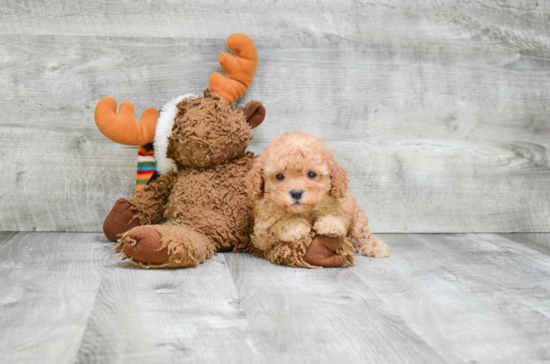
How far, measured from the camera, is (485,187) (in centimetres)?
160

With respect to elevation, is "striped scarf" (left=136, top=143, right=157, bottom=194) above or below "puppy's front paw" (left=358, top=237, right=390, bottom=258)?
above

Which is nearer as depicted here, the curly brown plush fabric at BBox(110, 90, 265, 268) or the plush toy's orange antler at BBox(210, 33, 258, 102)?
the curly brown plush fabric at BBox(110, 90, 265, 268)

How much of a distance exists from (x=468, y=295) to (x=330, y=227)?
1.06ft

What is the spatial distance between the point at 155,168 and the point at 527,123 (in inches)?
47.5

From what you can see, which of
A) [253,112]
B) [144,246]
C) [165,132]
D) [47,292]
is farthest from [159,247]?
[253,112]

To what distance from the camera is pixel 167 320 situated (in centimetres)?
81

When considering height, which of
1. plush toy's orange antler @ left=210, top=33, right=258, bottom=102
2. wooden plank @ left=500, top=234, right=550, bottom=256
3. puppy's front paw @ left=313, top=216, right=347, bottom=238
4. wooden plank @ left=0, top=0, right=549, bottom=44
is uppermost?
wooden plank @ left=0, top=0, right=549, bottom=44

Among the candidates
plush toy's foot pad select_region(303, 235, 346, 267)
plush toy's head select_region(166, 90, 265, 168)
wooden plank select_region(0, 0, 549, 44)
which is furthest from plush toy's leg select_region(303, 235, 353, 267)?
wooden plank select_region(0, 0, 549, 44)

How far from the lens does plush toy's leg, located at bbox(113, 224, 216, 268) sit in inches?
41.3

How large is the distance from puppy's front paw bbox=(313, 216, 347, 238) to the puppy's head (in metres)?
0.05

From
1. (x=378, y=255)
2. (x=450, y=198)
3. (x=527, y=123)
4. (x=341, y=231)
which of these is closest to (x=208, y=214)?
(x=341, y=231)

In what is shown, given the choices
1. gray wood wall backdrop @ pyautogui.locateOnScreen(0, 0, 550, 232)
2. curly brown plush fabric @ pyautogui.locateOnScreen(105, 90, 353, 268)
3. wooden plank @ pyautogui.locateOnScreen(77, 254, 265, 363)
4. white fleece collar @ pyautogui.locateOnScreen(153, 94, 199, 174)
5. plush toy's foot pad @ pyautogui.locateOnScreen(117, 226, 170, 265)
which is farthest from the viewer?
gray wood wall backdrop @ pyautogui.locateOnScreen(0, 0, 550, 232)

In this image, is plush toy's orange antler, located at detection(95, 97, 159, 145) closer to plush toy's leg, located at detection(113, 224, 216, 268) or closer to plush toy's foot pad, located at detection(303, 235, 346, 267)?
plush toy's leg, located at detection(113, 224, 216, 268)

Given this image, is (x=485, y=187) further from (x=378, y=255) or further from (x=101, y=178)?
(x=101, y=178)
